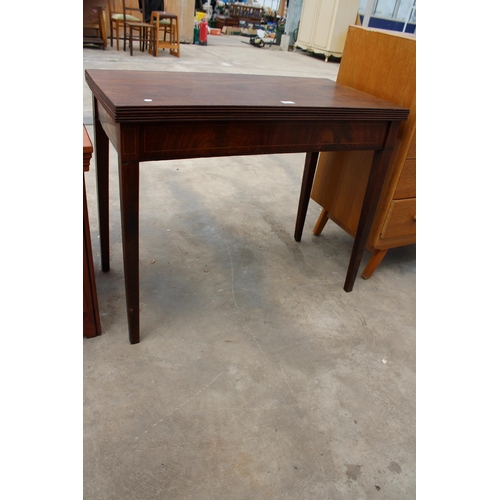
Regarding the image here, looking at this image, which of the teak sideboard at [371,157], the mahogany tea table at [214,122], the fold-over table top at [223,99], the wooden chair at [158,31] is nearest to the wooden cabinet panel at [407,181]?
the teak sideboard at [371,157]

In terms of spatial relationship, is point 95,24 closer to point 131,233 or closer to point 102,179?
point 102,179

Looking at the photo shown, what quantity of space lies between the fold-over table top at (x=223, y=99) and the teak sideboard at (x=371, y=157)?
0.10m

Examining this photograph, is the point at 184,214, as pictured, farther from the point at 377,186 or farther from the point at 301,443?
the point at 301,443

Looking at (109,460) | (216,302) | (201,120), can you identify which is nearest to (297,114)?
(201,120)

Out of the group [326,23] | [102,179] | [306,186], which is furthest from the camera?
[326,23]

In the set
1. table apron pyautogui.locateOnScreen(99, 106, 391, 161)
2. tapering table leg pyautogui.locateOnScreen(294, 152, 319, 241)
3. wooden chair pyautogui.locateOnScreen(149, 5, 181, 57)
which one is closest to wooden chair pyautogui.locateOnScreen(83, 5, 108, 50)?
wooden chair pyautogui.locateOnScreen(149, 5, 181, 57)

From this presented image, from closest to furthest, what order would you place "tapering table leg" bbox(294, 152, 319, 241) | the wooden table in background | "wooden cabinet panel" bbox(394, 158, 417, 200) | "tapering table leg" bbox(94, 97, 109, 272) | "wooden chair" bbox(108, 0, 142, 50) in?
1. the wooden table in background
2. "tapering table leg" bbox(94, 97, 109, 272)
3. "wooden cabinet panel" bbox(394, 158, 417, 200)
4. "tapering table leg" bbox(294, 152, 319, 241)
5. "wooden chair" bbox(108, 0, 142, 50)

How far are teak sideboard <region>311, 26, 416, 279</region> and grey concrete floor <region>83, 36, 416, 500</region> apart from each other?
275mm

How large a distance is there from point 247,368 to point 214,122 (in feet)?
2.59

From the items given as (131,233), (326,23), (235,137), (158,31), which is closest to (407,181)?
(235,137)

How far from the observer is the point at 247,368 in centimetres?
138

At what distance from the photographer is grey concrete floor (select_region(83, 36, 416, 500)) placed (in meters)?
1.07

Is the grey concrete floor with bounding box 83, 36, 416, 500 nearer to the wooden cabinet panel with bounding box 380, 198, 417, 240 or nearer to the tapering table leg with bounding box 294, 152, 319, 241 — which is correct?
the tapering table leg with bounding box 294, 152, 319, 241

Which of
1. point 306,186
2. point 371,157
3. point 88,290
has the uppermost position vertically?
point 371,157
